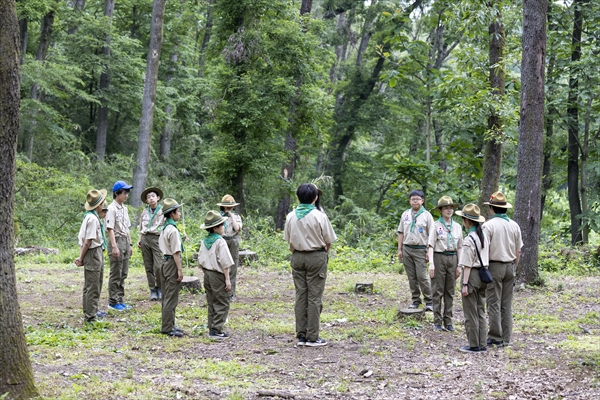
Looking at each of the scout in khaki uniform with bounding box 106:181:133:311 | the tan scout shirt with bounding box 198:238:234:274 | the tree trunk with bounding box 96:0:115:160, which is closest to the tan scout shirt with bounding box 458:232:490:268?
the tan scout shirt with bounding box 198:238:234:274

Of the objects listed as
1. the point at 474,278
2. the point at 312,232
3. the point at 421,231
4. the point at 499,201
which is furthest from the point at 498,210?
the point at 312,232

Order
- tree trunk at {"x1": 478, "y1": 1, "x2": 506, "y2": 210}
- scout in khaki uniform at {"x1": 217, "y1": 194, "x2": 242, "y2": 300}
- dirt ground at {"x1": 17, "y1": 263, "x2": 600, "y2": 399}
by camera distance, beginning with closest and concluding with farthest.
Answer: dirt ground at {"x1": 17, "y1": 263, "x2": 600, "y2": 399} < scout in khaki uniform at {"x1": 217, "y1": 194, "x2": 242, "y2": 300} < tree trunk at {"x1": 478, "y1": 1, "x2": 506, "y2": 210}

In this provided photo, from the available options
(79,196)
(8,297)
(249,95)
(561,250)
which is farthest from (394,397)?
(79,196)

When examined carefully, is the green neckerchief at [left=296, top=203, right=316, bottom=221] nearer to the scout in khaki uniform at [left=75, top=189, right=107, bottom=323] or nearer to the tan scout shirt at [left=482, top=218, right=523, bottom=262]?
the tan scout shirt at [left=482, top=218, right=523, bottom=262]

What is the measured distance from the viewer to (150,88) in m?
20.3

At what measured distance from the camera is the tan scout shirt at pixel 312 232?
825cm

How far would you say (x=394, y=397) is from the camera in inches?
253

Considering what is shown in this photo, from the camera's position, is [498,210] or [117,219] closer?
[498,210]

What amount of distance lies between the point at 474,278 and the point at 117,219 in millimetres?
6192

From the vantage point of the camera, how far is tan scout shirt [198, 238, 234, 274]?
28.7 ft

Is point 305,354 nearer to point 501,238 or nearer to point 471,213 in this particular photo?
point 471,213

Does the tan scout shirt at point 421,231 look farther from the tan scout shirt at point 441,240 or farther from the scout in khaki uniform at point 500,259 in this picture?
the scout in khaki uniform at point 500,259

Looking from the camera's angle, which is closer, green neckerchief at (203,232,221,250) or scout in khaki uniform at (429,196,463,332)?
green neckerchief at (203,232,221,250)

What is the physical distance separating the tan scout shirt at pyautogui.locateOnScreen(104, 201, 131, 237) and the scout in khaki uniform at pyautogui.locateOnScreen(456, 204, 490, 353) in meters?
5.92
